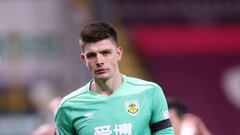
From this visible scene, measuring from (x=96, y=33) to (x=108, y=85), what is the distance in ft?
1.13

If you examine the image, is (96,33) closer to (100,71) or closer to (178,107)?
(100,71)

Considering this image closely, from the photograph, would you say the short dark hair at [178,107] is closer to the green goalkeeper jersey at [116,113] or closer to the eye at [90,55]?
the green goalkeeper jersey at [116,113]

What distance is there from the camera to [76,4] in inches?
734

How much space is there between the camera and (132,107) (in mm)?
7965

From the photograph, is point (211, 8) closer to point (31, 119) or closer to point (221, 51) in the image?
point (221, 51)

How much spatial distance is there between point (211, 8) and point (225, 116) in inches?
61.4

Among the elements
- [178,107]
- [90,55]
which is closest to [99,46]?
[90,55]

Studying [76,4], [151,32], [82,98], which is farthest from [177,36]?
[82,98]

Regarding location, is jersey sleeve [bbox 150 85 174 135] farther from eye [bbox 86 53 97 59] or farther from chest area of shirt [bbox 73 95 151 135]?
eye [bbox 86 53 97 59]

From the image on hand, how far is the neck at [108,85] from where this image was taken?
797 centimetres

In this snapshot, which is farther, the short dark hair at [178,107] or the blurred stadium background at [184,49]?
the blurred stadium background at [184,49]

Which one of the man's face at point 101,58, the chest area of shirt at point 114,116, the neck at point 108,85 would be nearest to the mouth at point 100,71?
the man's face at point 101,58

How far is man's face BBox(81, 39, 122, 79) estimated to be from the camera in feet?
25.7

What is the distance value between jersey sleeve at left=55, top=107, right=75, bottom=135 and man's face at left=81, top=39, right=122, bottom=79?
305 millimetres
